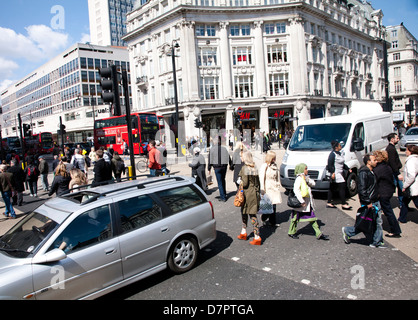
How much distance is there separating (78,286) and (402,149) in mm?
22500

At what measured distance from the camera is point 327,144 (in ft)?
30.1

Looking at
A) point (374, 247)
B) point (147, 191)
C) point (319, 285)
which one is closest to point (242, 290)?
point (319, 285)

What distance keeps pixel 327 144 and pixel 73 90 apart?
226ft

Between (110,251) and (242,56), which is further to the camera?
(242,56)

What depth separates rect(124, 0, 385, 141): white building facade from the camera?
1501 inches

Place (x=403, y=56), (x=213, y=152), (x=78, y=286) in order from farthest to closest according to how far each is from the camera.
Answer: (x=403, y=56)
(x=213, y=152)
(x=78, y=286)

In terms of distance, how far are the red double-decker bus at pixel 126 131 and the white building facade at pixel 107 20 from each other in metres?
82.0

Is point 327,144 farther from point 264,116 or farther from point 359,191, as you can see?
point 264,116

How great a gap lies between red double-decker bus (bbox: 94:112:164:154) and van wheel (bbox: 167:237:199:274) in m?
20.9

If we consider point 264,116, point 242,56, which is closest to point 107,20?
point 242,56

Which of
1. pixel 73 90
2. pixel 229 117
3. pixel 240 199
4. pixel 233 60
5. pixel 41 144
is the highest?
pixel 73 90

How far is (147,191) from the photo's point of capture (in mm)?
4668

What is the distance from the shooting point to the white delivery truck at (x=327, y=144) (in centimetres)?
865
